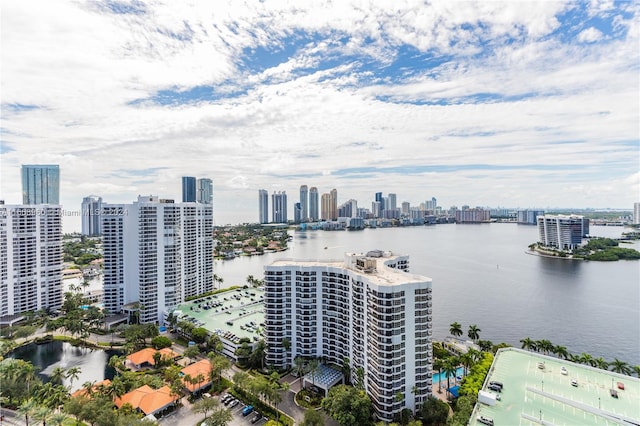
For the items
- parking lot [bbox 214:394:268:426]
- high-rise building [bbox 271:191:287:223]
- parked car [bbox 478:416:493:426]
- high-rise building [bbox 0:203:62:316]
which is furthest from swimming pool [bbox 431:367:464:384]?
high-rise building [bbox 271:191:287:223]

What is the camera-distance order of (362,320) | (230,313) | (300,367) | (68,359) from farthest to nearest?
(230,313), (68,359), (300,367), (362,320)

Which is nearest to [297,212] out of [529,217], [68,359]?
[529,217]

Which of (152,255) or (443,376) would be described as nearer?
(443,376)

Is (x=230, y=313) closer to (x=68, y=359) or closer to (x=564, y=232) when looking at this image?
Answer: (x=68, y=359)

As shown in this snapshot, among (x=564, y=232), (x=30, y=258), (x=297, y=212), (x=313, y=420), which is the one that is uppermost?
(x=297, y=212)

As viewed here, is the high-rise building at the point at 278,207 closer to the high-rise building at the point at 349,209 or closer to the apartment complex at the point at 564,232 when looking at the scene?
the high-rise building at the point at 349,209

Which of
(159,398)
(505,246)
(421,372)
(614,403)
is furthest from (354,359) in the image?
(505,246)

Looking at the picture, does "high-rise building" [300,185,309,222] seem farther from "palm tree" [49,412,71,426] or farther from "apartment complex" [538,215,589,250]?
"palm tree" [49,412,71,426]
